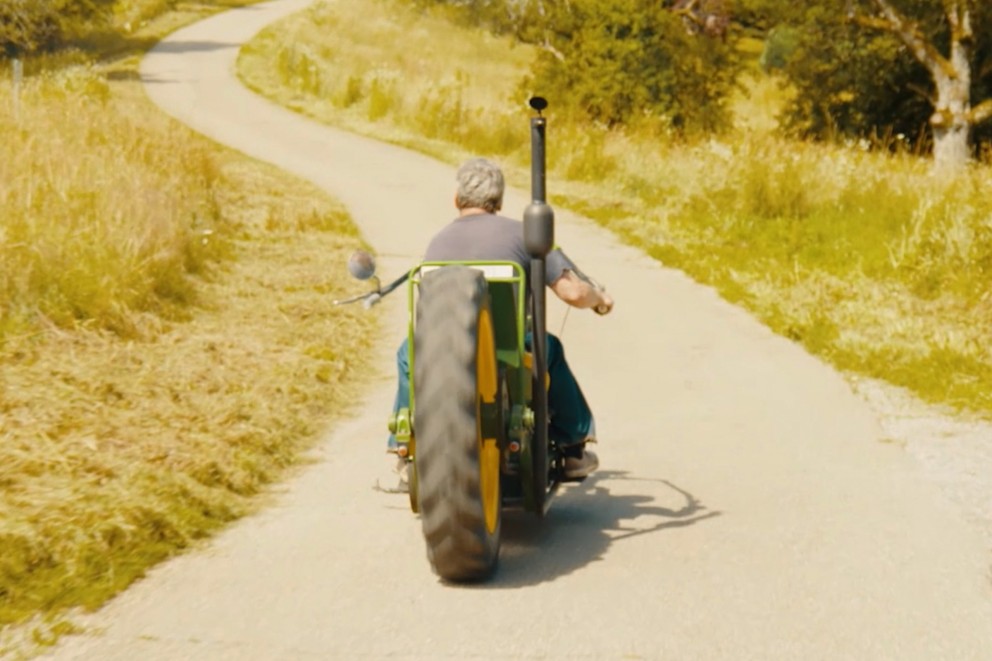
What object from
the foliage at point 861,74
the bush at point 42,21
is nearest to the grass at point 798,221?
the foliage at point 861,74

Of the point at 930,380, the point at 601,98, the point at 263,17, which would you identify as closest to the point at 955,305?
the point at 930,380

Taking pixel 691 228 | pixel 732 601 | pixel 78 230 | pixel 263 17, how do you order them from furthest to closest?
1. pixel 263 17
2. pixel 691 228
3. pixel 78 230
4. pixel 732 601

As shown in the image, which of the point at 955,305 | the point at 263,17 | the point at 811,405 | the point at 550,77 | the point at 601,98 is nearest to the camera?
the point at 811,405

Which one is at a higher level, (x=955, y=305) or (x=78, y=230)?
(x=78, y=230)

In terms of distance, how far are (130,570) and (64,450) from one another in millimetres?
1559

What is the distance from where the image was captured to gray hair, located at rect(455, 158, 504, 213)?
6.25 m

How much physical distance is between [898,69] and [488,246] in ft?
103

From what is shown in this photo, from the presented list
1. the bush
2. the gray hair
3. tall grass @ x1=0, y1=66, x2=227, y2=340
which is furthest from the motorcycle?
the bush

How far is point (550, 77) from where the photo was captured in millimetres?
35938

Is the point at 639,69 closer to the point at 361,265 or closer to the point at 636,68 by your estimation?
the point at 636,68

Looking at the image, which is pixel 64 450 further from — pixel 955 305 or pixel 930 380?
pixel 955 305

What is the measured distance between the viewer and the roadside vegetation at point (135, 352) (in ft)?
20.2

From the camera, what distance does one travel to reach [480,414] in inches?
222

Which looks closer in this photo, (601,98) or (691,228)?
(691,228)
